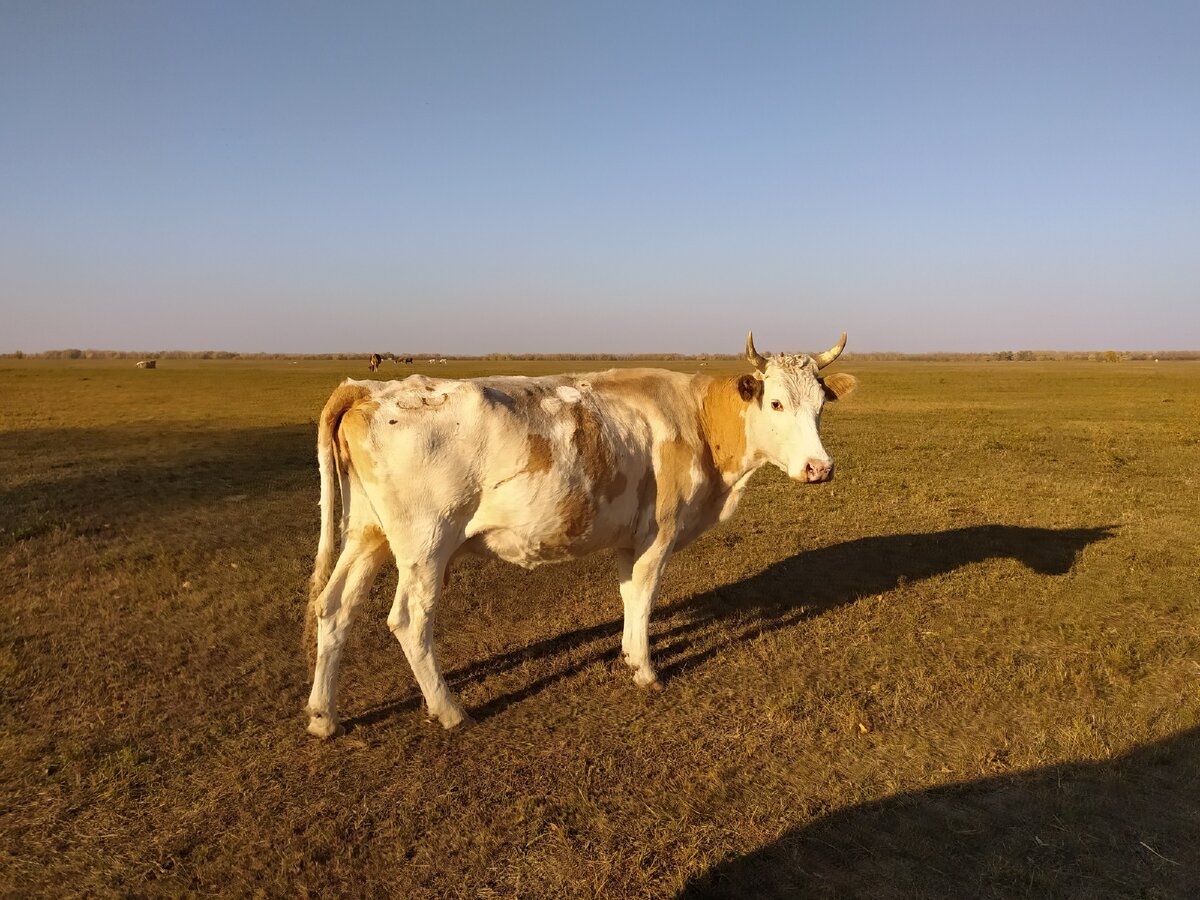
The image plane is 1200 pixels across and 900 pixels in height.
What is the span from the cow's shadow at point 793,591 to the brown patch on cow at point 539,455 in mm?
1774

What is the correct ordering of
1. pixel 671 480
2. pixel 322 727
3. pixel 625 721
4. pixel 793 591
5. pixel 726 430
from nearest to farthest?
pixel 322 727 → pixel 625 721 → pixel 671 480 → pixel 726 430 → pixel 793 591

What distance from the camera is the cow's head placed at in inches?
230

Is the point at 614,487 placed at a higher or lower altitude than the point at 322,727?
higher

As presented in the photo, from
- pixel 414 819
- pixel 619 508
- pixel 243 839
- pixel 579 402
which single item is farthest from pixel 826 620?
pixel 243 839

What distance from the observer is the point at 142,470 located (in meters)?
13.7

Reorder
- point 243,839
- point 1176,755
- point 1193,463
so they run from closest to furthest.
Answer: point 243,839 → point 1176,755 → point 1193,463

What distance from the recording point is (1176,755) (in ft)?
15.4

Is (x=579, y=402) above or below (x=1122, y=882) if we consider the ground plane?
above

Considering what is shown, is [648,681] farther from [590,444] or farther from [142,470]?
[142,470]

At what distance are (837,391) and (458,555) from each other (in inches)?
142

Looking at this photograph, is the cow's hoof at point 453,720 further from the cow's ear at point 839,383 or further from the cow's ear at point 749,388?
the cow's ear at point 839,383

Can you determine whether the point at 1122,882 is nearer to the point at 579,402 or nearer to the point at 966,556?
the point at 579,402

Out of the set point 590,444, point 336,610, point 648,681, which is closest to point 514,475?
point 590,444

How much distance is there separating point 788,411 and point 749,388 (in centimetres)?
35
